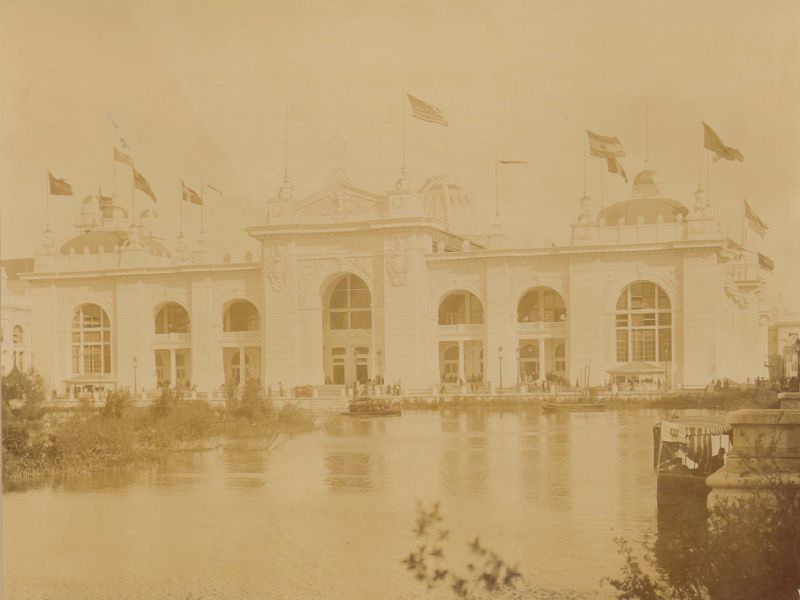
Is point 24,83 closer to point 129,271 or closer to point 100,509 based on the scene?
point 129,271

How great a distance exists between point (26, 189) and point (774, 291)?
7447 millimetres

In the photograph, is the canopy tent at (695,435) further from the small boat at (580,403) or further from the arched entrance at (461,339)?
the arched entrance at (461,339)

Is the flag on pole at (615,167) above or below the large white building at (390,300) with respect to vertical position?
above

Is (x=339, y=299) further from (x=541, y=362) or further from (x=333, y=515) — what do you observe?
(x=333, y=515)

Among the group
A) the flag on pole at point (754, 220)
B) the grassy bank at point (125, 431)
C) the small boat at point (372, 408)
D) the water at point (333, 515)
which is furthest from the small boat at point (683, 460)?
the grassy bank at point (125, 431)

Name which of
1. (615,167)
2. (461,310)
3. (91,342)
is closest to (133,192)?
(91,342)

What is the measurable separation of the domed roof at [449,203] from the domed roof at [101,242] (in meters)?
3.04

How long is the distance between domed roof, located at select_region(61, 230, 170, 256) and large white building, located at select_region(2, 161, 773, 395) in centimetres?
3

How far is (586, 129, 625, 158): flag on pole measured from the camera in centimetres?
956

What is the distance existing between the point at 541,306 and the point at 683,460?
1047 cm

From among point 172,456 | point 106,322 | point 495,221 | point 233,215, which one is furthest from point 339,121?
point 172,456

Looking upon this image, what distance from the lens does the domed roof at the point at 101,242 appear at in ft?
38.0

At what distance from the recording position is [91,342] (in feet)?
40.2

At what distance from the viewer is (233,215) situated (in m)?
11.3
